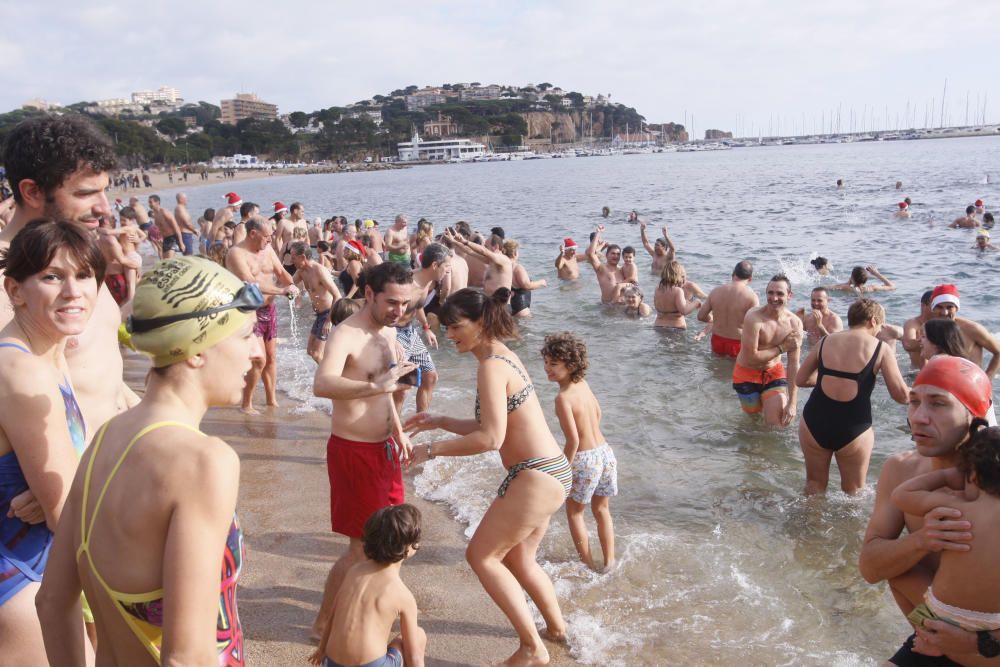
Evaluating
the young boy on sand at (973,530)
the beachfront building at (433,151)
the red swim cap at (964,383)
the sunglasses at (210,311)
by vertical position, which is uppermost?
the beachfront building at (433,151)

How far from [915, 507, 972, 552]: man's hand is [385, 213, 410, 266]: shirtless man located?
10.3m

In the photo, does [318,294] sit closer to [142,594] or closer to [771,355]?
[771,355]

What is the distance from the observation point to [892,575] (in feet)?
8.64

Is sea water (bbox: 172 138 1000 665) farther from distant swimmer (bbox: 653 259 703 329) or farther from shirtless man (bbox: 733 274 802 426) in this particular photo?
shirtless man (bbox: 733 274 802 426)

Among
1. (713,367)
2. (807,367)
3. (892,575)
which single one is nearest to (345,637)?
(892,575)

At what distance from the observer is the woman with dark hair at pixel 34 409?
1947 mm

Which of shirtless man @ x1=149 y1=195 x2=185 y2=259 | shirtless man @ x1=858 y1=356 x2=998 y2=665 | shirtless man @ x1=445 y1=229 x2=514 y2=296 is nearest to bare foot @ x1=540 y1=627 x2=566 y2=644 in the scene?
shirtless man @ x1=858 y1=356 x2=998 y2=665

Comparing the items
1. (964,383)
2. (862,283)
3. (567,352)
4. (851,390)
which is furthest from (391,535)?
(862,283)

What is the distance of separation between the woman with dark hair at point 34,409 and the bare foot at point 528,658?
2.22 meters

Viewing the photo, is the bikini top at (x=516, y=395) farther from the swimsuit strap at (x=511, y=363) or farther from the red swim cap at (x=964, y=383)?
the red swim cap at (x=964, y=383)

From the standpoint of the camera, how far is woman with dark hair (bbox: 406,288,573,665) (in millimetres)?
3475

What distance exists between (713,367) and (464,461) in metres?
4.62

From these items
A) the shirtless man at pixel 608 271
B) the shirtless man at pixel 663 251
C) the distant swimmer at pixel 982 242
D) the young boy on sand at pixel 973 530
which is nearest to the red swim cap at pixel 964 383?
the young boy on sand at pixel 973 530

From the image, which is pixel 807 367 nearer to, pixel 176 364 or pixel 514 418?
pixel 514 418
